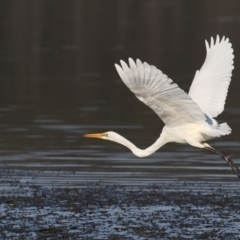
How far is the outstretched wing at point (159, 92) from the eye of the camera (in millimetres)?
9156

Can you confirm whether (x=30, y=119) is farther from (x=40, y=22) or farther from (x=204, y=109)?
(x=40, y=22)

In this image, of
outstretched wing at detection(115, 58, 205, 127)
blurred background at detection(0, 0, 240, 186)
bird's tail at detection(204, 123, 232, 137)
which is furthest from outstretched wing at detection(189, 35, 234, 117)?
blurred background at detection(0, 0, 240, 186)

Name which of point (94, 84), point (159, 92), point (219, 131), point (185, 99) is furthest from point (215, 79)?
point (94, 84)

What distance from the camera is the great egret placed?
367 inches

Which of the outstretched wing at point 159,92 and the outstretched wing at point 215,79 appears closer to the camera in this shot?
the outstretched wing at point 159,92

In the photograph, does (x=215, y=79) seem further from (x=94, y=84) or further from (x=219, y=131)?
(x=94, y=84)

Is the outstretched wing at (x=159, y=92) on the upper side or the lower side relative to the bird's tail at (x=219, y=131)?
upper

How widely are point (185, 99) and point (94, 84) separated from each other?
14.8 metres

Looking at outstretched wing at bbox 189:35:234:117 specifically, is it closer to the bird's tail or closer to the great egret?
the great egret

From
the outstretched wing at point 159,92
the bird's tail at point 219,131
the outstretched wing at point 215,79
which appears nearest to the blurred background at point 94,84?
the outstretched wing at point 215,79

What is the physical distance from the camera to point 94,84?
24.7 m

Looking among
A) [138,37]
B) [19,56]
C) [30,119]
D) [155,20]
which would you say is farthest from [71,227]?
[155,20]

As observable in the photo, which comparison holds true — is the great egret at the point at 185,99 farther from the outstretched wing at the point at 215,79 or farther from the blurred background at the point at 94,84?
the blurred background at the point at 94,84

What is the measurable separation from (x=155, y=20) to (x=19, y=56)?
10.8 metres
